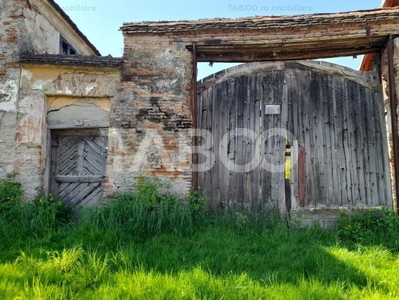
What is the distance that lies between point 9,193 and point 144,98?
3036 mm

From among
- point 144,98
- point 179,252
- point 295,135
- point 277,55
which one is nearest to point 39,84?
point 144,98

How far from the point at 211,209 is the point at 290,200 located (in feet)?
5.11

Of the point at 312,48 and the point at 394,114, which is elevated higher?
the point at 312,48

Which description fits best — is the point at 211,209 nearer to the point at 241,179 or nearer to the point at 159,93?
the point at 241,179

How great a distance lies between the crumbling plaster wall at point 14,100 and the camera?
6277 millimetres

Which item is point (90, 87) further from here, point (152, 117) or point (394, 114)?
point (394, 114)

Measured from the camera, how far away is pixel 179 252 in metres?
4.43

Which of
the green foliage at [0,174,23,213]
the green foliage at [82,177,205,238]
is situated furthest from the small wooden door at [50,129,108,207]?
the green foliage at [82,177,205,238]

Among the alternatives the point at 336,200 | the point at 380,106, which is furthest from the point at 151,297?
the point at 380,106

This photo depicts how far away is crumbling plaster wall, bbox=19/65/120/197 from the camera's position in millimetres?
6273

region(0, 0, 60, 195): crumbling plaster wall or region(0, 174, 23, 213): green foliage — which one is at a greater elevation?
region(0, 0, 60, 195): crumbling plaster wall

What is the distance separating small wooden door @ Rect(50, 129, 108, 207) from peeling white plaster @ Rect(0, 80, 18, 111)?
3.02 ft

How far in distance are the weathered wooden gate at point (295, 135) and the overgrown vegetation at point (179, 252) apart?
1.67ft

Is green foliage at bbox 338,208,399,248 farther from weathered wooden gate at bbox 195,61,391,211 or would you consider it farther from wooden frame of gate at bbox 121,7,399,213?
wooden frame of gate at bbox 121,7,399,213
